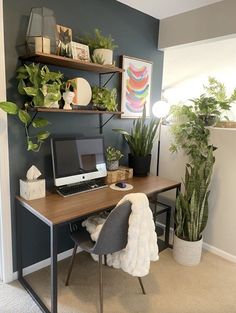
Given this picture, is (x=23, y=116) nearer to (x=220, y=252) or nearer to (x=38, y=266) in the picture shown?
(x=38, y=266)

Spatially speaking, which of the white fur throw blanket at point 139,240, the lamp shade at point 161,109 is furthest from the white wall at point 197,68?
the white fur throw blanket at point 139,240

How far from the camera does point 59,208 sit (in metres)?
1.66

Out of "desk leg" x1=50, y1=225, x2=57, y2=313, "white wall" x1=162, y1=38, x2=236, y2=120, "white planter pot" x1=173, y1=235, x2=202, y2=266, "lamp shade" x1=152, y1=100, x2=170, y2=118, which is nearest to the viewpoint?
"desk leg" x1=50, y1=225, x2=57, y2=313

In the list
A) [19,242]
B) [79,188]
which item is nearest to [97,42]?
[79,188]

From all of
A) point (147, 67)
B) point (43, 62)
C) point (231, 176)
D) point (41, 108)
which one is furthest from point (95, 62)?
point (231, 176)

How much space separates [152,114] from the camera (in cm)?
286

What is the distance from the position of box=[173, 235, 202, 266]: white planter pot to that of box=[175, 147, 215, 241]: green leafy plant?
0.04 m

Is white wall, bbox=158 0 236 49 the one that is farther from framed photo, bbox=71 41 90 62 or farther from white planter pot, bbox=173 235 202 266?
white planter pot, bbox=173 235 202 266

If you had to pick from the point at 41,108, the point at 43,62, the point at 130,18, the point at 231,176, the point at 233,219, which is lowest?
the point at 233,219

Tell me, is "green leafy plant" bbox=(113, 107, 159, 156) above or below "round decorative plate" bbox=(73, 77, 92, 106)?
below

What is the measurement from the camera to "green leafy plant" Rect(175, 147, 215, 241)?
2.17 m

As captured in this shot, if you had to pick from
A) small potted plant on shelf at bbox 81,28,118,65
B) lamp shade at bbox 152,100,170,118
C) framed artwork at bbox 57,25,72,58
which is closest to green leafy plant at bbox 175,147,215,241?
lamp shade at bbox 152,100,170,118

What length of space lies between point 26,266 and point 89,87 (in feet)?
5.22

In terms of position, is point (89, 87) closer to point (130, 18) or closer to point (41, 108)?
point (41, 108)
